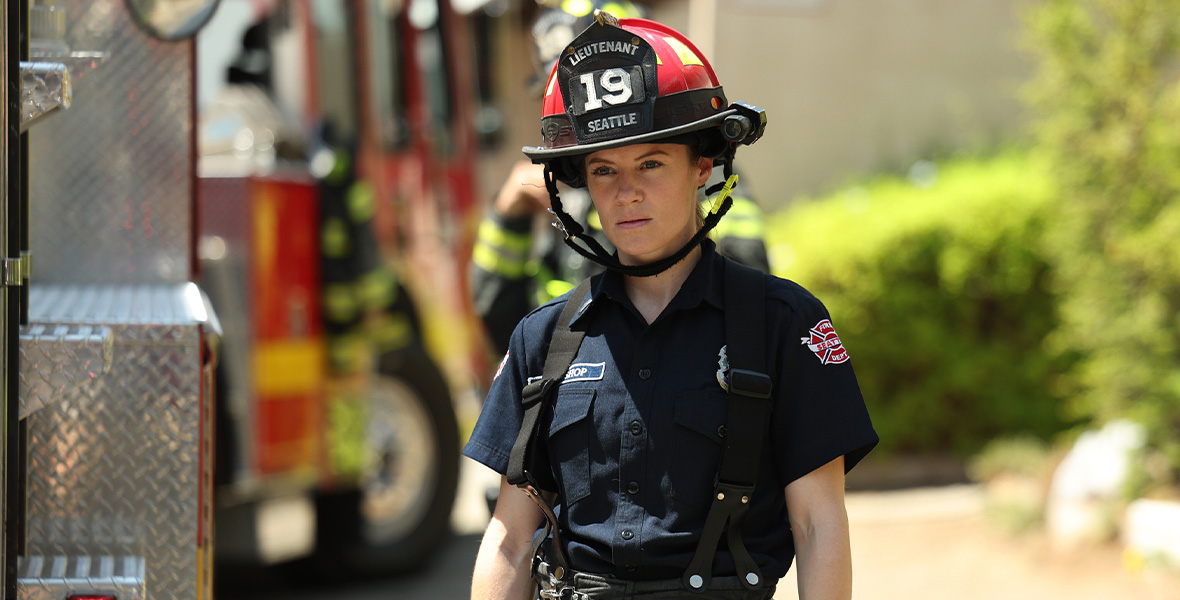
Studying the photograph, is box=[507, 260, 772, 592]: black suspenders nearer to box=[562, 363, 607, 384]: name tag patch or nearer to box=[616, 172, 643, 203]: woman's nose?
box=[562, 363, 607, 384]: name tag patch

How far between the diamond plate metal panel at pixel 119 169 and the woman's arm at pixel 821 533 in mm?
1597

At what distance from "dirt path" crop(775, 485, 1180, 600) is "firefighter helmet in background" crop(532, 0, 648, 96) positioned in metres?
2.76

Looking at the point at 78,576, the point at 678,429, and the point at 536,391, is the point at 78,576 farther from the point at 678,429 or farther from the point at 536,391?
the point at 678,429

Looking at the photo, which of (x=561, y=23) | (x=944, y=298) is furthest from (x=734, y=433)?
(x=944, y=298)

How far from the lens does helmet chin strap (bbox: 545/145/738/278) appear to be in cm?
202

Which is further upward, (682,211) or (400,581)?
(682,211)

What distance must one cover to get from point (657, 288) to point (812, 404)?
1.15ft

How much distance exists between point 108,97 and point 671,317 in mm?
1531

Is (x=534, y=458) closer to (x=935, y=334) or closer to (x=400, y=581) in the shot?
(x=400, y=581)

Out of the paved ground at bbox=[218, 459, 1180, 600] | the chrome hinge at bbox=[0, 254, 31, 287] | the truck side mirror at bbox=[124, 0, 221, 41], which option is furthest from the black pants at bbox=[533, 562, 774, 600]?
the paved ground at bbox=[218, 459, 1180, 600]

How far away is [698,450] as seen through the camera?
190 centimetres

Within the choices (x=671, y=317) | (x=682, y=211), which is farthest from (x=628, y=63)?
(x=671, y=317)

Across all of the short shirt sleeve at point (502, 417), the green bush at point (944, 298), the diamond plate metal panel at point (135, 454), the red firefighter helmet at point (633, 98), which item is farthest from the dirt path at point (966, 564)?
the red firefighter helmet at point (633, 98)

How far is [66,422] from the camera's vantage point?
8.26ft
